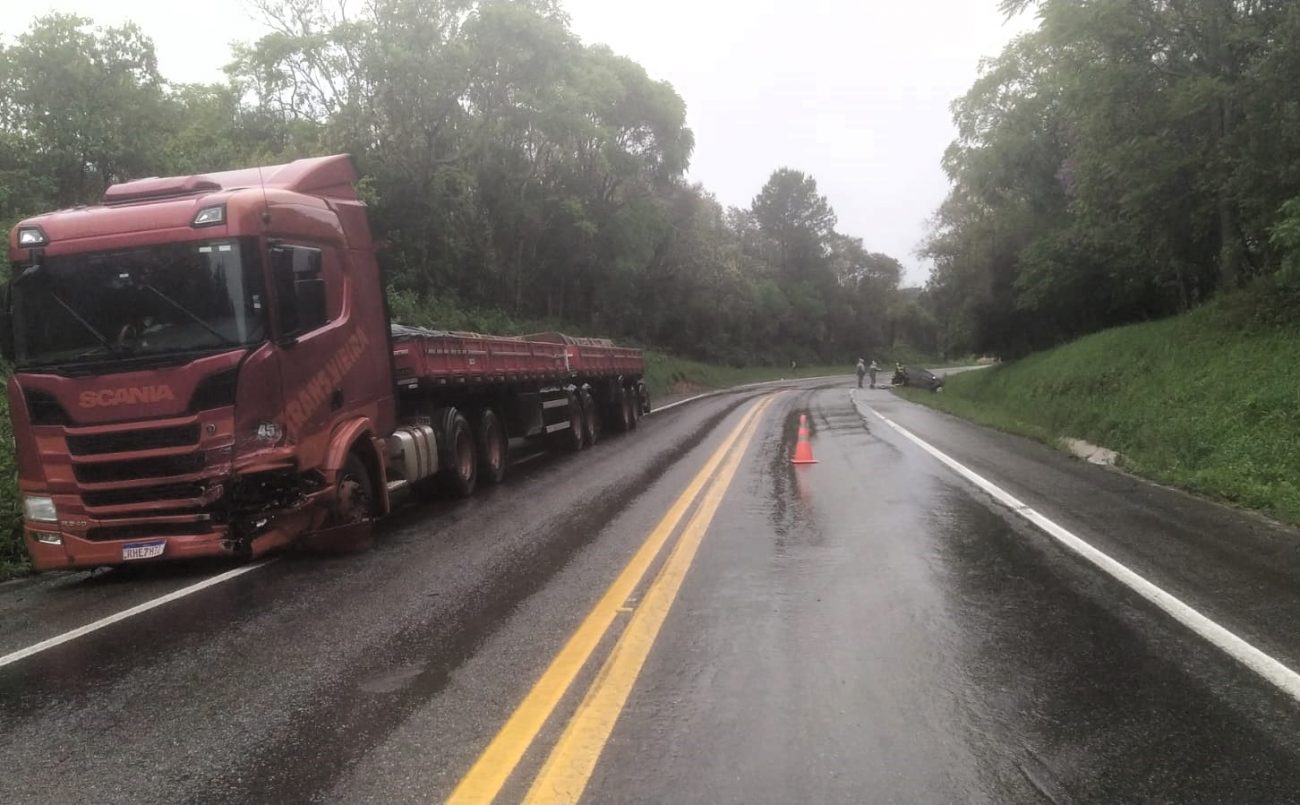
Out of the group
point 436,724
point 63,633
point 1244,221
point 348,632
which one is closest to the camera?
point 436,724

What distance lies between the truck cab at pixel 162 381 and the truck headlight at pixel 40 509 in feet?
0.04

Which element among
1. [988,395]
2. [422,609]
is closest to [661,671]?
[422,609]

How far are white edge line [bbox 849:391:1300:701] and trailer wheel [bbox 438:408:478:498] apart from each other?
6.12 m

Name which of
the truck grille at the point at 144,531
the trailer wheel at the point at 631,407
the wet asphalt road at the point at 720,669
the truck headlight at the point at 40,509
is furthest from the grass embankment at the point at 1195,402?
the truck headlight at the point at 40,509

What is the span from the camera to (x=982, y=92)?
33.8 meters

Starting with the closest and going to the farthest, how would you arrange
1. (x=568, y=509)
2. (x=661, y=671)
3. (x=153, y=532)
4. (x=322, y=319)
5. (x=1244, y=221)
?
1. (x=661, y=671)
2. (x=153, y=532)
3. (x=322, y=319)
4. (x=568, y=509)
5. (x=1244, y=221)

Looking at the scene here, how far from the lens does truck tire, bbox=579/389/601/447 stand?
56.4ft

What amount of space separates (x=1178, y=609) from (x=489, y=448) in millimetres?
8582

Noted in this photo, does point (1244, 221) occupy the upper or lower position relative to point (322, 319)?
upper

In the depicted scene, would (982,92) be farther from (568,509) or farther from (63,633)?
(63,633)

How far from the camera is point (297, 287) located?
24.8 ft

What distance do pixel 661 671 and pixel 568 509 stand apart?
5.16m

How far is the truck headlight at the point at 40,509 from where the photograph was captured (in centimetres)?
711

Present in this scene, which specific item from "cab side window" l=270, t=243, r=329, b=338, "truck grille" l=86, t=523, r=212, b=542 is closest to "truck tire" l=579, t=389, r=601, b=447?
"cab side window" l=270, t=243, r=329, b=338
